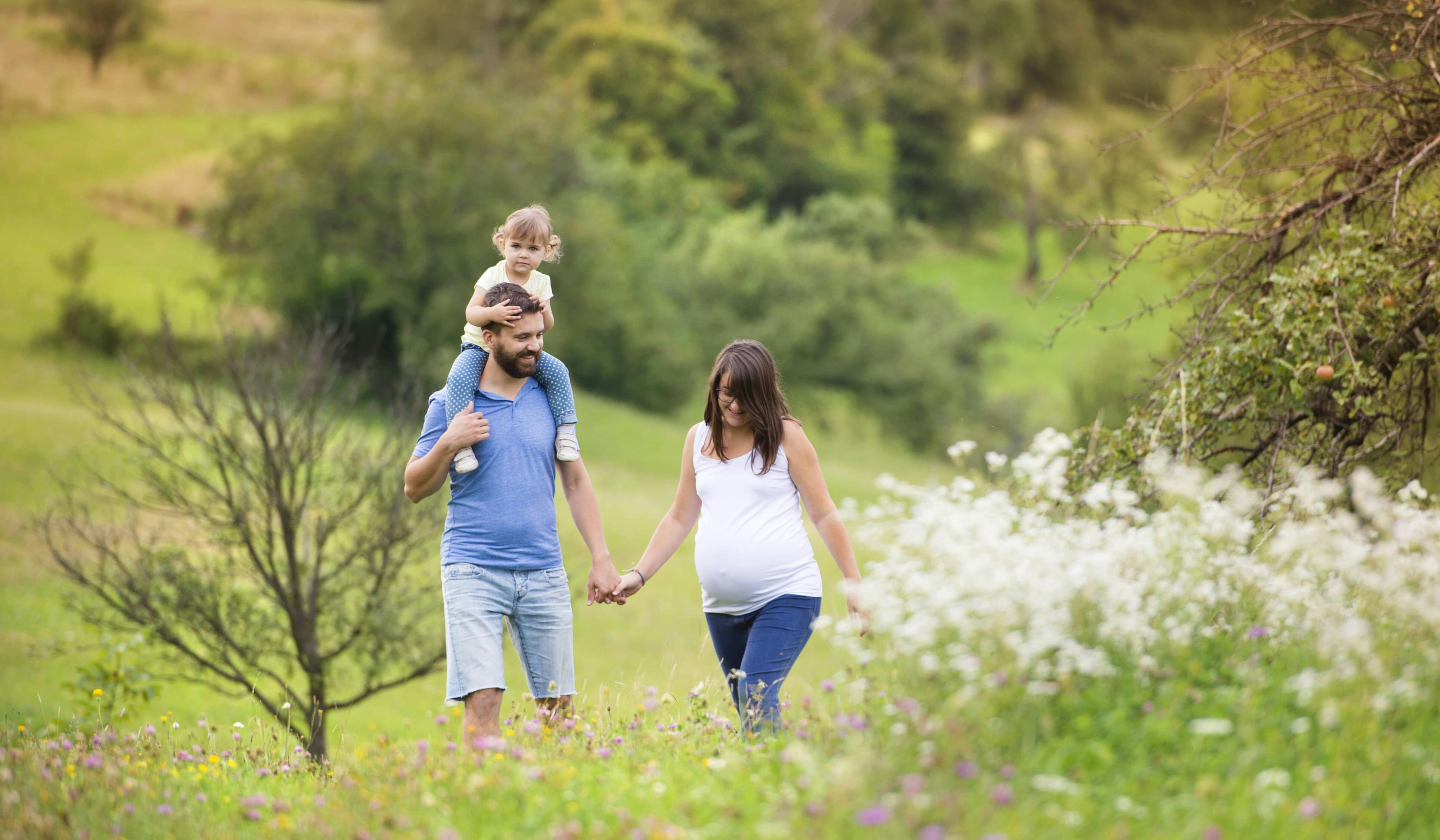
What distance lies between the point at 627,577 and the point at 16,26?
72.7 meters

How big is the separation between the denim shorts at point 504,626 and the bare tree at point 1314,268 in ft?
9.62

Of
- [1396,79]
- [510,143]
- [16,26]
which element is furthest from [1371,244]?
[16,26]

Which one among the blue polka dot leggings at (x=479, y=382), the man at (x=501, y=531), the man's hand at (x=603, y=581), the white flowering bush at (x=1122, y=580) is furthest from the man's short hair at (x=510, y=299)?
the white flowering bush at (x=1122, y=580)

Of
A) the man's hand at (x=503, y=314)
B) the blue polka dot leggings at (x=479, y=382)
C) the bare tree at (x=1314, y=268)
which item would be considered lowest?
the blue polka dot leggings at (x=479, y=382)

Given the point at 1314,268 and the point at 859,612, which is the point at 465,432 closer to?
the point at 859,612

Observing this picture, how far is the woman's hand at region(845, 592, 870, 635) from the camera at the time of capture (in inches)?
155

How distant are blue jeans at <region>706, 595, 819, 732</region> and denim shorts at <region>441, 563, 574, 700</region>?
0.67m

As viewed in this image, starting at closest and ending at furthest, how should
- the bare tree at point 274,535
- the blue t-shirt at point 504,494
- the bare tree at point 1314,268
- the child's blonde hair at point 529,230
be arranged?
the blue t-shirt at point 504,494, the child's blonde hair at point 529,230, the bare tree at point 1314,268, the bare tree at point 274,535

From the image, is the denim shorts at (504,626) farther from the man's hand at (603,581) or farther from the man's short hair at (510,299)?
the man's short hair at (510,299)

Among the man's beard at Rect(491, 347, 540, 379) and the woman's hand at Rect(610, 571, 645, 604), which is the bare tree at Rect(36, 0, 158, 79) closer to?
the man's beard at Rect(491, 347, 540, 379)

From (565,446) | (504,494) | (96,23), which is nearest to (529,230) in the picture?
(565,446)

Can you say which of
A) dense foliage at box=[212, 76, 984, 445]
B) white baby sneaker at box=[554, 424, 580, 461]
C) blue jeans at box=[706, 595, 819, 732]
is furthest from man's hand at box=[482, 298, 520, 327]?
dense foliage at box=[212, 76, 984, 445]

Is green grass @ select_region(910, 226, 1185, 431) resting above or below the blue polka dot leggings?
above

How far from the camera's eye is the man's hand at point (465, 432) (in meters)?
4.84
